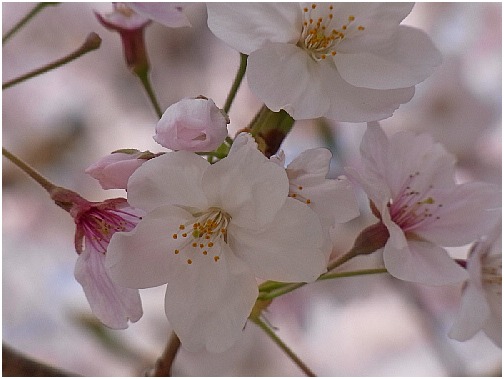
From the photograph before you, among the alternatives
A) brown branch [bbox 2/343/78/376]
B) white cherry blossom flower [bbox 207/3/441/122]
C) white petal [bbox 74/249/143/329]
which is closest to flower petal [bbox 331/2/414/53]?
white cherry blossom flower [bbox 207/3/441/122]

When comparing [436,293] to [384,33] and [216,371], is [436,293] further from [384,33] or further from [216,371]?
[384,33]

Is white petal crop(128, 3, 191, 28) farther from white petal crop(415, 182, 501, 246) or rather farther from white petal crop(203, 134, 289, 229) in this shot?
white petal crop(415, 182, 501, 246)

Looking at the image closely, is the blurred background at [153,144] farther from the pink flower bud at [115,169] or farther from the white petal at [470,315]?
the pink flower bud at [115,169]

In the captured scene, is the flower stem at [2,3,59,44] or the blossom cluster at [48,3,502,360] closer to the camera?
the blossom cluster at [48,3,502,360]

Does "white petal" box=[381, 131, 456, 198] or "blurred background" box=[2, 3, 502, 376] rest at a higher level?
"white petal" box=[381, 131, 456, 198]

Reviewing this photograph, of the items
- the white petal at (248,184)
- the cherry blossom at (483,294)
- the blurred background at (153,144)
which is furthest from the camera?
the blurred background at (153,144)

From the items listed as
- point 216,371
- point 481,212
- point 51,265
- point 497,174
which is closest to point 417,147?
point 481,212

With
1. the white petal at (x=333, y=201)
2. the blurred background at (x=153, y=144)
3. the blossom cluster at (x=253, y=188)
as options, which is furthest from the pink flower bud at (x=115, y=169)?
the blurred background at (x=153, y=144)
